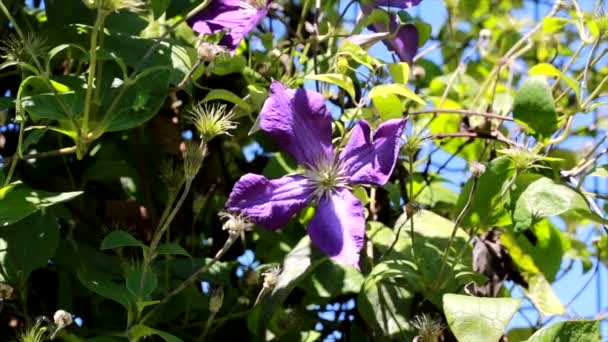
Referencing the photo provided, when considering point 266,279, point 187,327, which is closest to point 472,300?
point 266,279

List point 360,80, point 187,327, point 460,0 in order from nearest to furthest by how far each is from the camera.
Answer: point 187,327
point 360,80
point 460,0

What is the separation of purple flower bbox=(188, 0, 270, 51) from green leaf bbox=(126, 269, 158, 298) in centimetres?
22

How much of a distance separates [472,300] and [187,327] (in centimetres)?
29

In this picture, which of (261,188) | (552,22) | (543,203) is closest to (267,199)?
(261,188)

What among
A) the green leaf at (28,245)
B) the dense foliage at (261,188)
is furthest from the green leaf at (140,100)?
the green leaf at (28,245)

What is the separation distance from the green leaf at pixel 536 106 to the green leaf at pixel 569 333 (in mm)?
207

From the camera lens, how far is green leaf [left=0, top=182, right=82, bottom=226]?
0.78 metres

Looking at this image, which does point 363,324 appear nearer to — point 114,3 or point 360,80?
point 360,80

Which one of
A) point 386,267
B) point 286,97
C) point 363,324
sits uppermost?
point 286,97

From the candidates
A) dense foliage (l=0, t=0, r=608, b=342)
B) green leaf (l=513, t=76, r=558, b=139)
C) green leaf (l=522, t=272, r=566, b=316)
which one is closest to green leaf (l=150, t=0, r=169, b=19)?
dense foliage (l=0, t=0, r=608, b=342)

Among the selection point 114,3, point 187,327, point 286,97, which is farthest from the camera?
point 187,327

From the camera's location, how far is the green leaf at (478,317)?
2.66 feet

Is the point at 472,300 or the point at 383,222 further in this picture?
the point at 383,222

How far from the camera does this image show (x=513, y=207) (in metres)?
0.90
